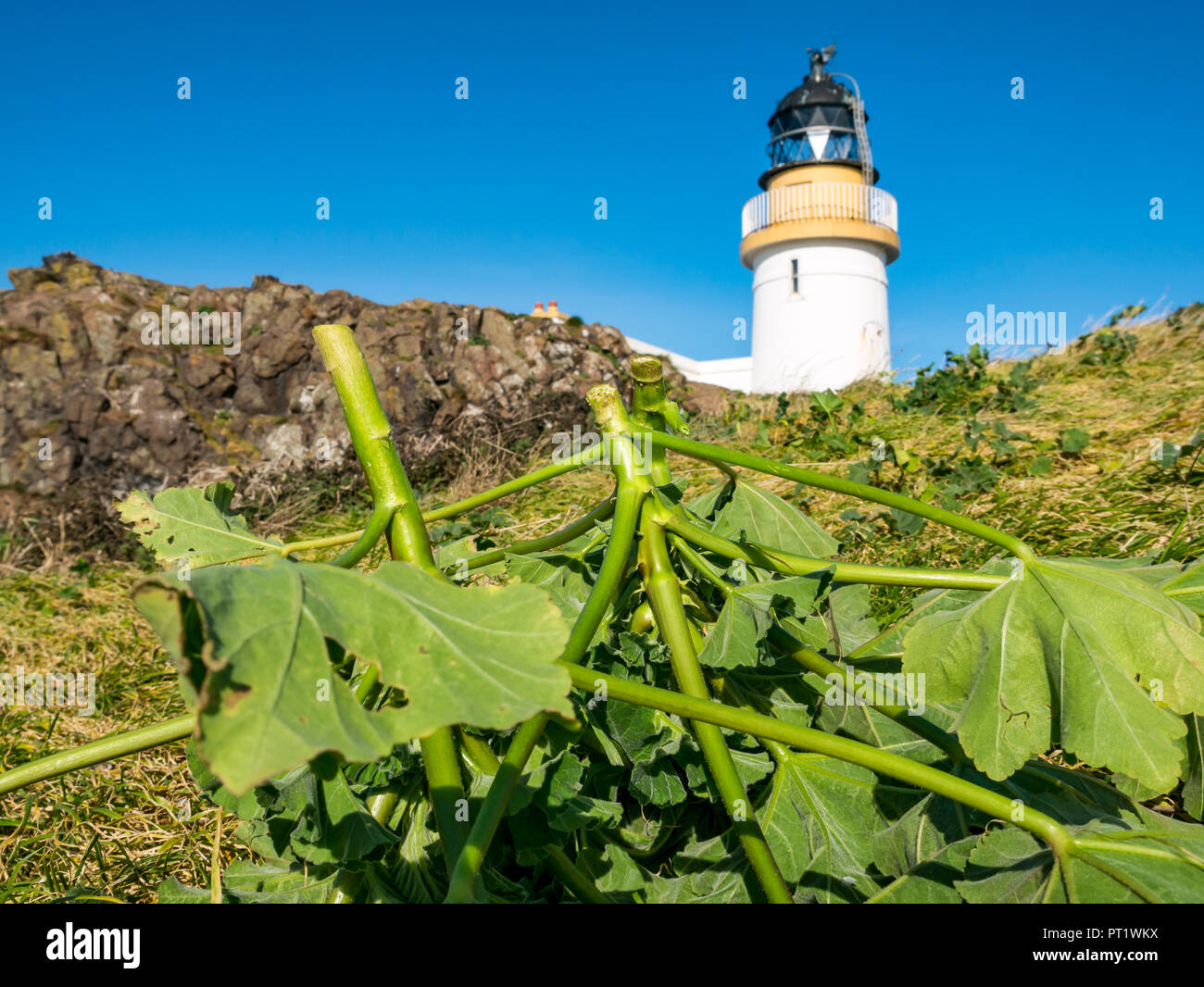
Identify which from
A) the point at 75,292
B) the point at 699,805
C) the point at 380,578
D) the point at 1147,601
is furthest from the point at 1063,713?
the point at 75,292

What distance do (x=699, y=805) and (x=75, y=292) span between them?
1113 cm

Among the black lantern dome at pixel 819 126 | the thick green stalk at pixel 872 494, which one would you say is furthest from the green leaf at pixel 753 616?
the black lantern dome at pixel 819 126

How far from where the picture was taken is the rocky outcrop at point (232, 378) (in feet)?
26.5

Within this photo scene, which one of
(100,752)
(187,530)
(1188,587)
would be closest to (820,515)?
(1188,587)

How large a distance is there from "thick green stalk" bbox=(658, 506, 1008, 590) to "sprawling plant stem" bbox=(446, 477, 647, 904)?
0.25 ft

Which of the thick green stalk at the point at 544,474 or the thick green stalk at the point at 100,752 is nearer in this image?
the thick green stalk at the point at 100,752

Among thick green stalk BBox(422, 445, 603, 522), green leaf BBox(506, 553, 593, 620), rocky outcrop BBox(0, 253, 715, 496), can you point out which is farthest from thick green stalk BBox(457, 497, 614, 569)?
rocky outcrop BBox(0, 253, 715, 496)

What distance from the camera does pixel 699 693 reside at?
108 centimetres

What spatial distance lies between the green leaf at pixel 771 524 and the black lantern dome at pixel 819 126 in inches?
875

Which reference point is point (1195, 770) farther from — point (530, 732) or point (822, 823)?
point (530, 732)

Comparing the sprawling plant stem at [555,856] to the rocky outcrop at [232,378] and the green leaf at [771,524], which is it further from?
the rocky outcrop at [232,378]

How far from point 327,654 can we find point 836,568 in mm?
687
